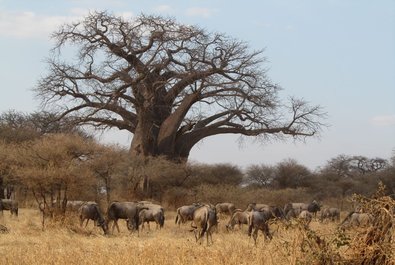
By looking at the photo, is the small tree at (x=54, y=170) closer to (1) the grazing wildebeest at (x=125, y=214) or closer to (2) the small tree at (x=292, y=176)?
(1) the grazing wildebeest at (x=125, y=214)

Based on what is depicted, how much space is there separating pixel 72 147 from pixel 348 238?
14.0 m

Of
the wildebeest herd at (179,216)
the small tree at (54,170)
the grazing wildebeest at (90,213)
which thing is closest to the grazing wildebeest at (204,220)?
the wildebeest herd at (179,216)

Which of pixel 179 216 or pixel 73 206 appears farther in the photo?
pixel 179 216

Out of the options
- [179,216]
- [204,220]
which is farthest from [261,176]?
[204,220]

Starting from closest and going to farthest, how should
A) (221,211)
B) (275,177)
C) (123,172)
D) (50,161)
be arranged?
(50,161)
(221,211)
(123,172)
(275,177)

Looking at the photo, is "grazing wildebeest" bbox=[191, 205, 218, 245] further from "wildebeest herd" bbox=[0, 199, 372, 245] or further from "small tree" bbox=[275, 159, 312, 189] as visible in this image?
"small tree" bbox=[275, 159, 312, 189]

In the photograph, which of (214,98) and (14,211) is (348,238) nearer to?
(14,211)

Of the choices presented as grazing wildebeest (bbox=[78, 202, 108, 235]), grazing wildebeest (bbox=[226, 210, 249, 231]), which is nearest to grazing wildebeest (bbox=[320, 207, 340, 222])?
grazing wildebeest (bbox=[226, 210, 249, 231])

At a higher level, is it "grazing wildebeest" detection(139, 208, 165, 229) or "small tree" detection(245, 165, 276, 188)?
"small tree" detection(245, 165, 276, 188)

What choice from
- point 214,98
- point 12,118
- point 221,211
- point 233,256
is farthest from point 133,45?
point 233,256

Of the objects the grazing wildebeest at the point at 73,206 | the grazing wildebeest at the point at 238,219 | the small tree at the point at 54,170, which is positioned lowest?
the grazing wildebeest at the point at 238,219

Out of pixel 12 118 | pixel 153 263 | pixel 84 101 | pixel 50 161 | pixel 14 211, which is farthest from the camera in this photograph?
pixel 12 118

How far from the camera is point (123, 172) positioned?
28094 millimetres

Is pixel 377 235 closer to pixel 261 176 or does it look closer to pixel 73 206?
pixel 73 206
